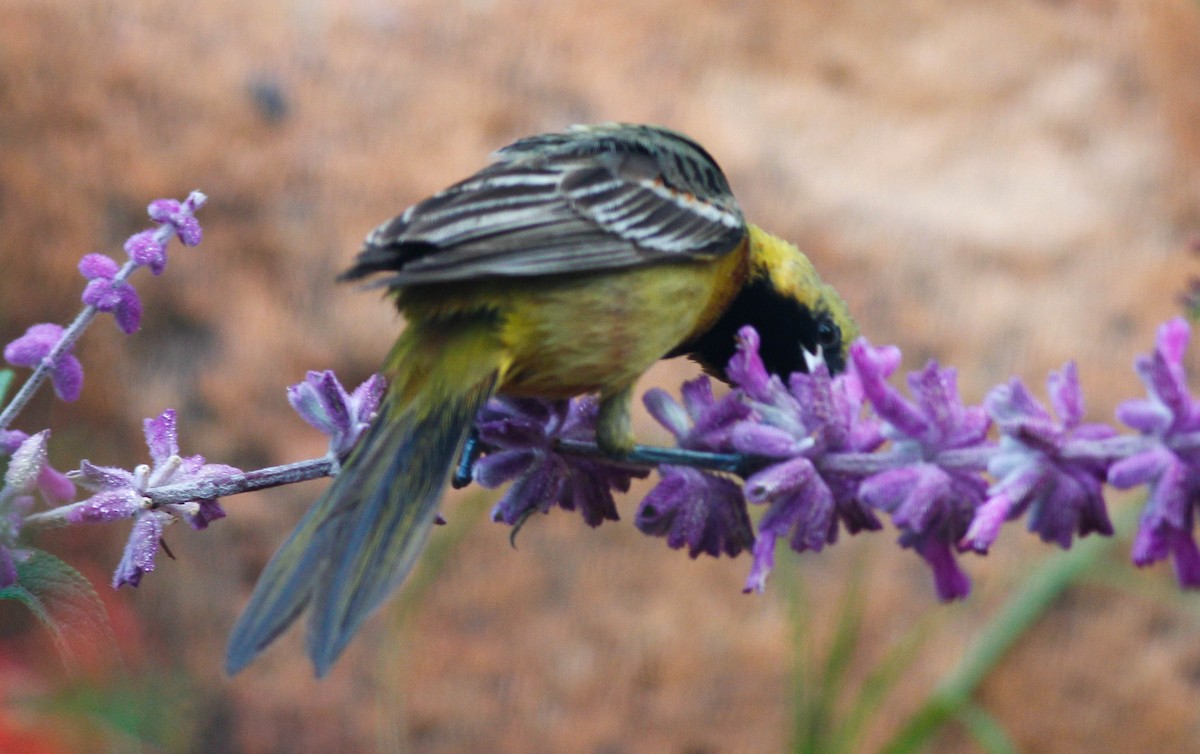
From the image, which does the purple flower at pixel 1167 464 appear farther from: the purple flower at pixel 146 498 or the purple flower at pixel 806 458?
the purple flower at pixel 146 498

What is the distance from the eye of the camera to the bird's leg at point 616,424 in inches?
72.0

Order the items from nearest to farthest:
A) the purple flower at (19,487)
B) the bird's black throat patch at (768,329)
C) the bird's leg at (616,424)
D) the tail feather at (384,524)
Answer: the purple flower at (19,487), the tail feather at (384,524), the bird's leg at (616,424), the bird's black throat patch at (768,329)

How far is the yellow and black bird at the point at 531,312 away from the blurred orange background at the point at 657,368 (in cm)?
187

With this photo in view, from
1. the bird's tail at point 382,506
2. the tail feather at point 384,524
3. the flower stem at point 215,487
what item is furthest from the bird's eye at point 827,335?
the flower stem at point 215,487

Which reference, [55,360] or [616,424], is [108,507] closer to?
[55,360]

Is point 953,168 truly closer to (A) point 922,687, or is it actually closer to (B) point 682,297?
(A) point 922,687

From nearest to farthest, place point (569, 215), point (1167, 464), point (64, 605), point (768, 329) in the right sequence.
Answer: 1. point (64, 605)
2. point (1167, 464)
3. point (569, 215)
4. point (768, 329)

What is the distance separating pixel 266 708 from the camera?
446 centimetres

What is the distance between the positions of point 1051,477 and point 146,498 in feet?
3.17

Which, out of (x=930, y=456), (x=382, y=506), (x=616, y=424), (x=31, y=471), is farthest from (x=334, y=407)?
(x=930, y=456)

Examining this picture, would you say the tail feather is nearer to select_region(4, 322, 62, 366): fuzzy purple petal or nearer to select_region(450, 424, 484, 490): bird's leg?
select_region(450, 424, 484, 490): bird's leg

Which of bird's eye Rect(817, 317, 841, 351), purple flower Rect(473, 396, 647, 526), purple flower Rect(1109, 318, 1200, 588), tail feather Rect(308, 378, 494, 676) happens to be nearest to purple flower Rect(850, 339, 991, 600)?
purple flower Rect(1109, 318, 1200, 588)

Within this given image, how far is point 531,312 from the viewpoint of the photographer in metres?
1.90

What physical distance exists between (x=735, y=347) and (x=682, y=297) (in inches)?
11.7
